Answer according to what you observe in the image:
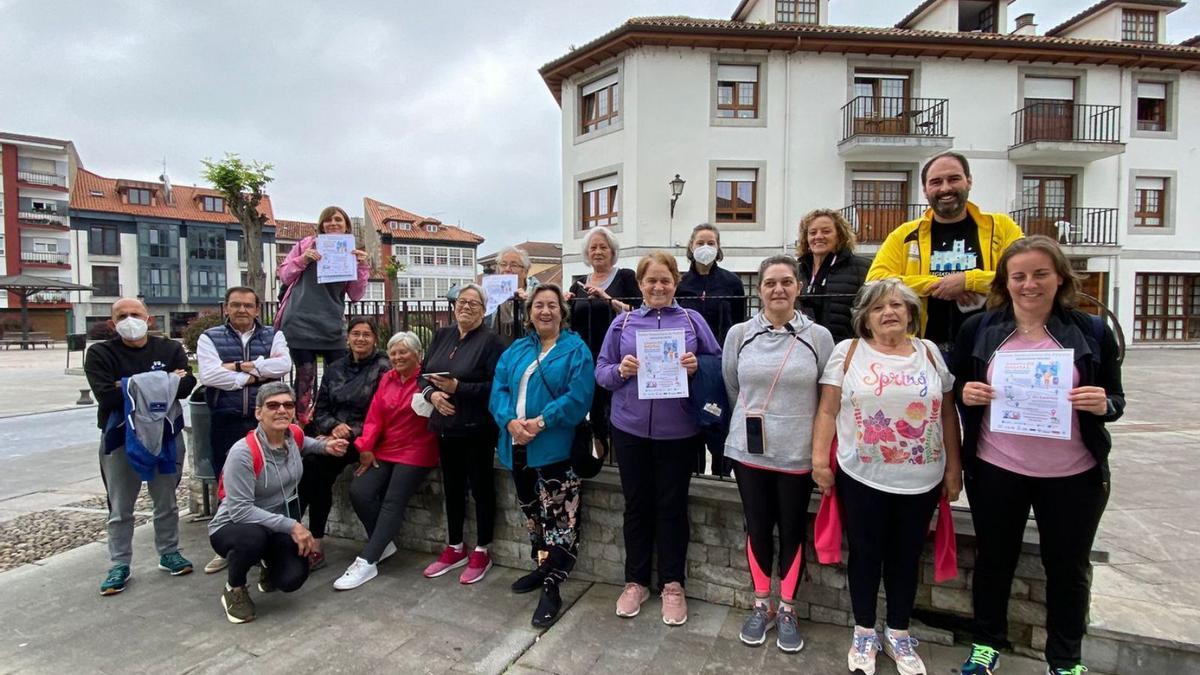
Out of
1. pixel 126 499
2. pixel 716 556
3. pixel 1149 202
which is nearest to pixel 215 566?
pixel 126 499

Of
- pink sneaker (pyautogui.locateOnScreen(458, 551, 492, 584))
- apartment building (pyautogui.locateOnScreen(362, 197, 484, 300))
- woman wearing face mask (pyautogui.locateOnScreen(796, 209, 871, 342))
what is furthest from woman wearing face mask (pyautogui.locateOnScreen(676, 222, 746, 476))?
apartment building (pyautogui.locateOnScreen(362, 197, 484, 300))

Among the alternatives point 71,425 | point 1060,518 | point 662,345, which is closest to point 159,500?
point 662,345

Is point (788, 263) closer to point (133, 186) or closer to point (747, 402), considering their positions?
point (747, 402)

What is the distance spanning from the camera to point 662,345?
3.12 meters

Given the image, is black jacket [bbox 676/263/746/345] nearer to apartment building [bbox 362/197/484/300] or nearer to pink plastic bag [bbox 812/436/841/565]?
pink plastic bag [bbox 812/436/841/565]

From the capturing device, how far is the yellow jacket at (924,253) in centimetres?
295

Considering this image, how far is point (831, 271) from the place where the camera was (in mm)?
3490

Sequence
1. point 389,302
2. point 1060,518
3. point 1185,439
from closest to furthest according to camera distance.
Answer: point 1060,518 → point 389,302 → point 1185,439

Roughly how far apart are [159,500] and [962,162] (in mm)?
5476

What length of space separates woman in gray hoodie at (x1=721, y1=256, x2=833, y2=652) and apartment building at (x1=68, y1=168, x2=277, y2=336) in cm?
4649

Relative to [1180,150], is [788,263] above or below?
below

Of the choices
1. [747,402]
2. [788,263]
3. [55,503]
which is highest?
[788,263]

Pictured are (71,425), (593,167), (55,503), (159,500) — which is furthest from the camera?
(593,167)

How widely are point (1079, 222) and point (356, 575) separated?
22.9 metres
